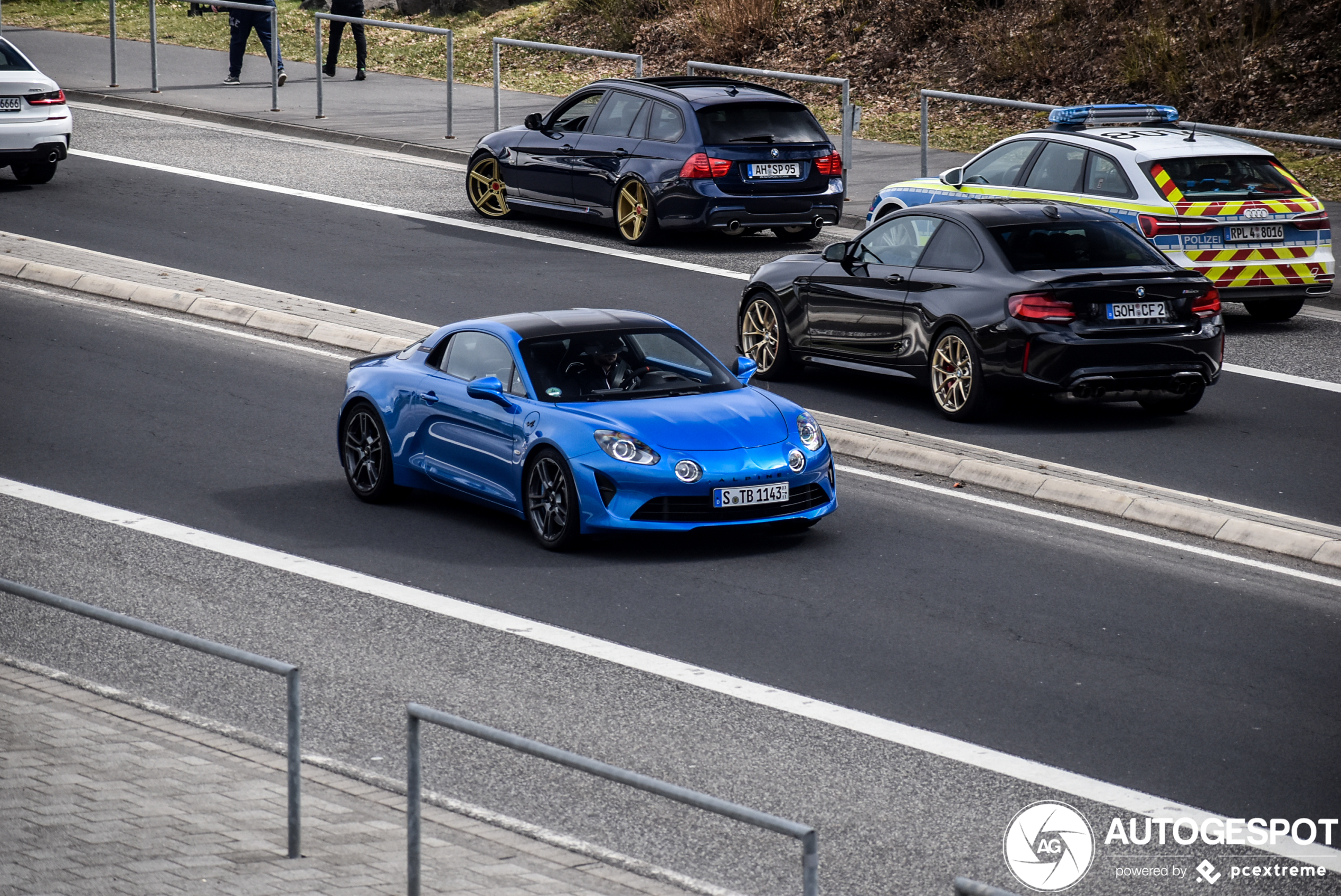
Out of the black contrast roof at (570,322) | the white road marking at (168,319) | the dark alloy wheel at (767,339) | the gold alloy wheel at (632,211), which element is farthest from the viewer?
the gold alloy wheel at (632,211)

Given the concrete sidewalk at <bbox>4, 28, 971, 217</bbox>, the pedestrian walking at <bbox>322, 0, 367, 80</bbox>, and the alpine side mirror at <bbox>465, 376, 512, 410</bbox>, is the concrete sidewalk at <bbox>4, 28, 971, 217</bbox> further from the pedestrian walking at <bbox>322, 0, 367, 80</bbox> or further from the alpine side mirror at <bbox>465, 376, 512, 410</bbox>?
the alpine side mirror at <bbox>465, 376, 512, 410</bbox>

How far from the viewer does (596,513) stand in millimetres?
11273

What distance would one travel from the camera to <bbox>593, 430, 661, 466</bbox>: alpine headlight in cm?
1126

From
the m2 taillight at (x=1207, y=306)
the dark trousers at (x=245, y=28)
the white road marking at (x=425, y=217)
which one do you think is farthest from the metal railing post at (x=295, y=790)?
the dark trousers at (x=245, y=28)

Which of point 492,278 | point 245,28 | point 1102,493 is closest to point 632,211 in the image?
point 492,278

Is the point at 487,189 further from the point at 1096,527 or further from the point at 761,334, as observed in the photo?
the point at 1096,527

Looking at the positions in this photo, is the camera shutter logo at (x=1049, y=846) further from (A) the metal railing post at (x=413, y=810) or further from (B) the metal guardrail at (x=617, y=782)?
(A) the metal railing post at (x=413, y=810)

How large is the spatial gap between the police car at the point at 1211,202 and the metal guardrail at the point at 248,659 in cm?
1271

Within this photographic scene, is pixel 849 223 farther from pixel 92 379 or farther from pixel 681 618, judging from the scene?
pixel 681 618

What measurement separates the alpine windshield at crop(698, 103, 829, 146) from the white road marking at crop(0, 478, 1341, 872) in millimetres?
10451

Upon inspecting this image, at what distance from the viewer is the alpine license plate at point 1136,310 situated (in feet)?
47.3

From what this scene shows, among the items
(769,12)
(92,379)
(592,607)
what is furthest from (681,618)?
(769,12)

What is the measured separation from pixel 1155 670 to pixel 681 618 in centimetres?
232

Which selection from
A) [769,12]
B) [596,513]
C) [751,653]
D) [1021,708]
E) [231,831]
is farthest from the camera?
[769,12]
